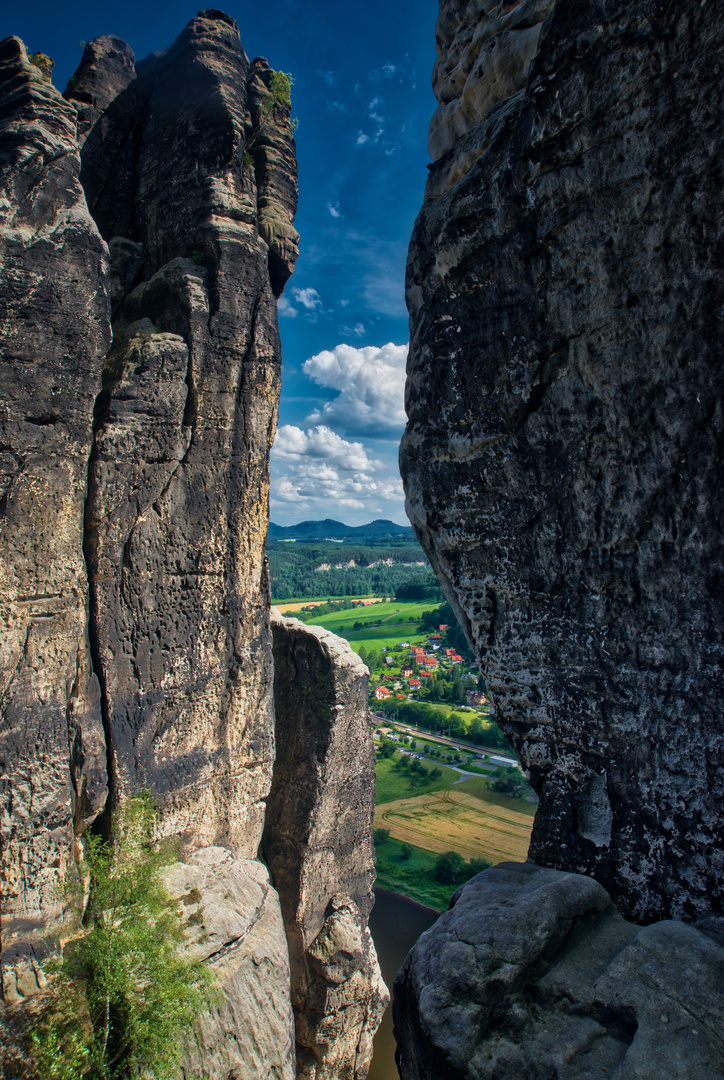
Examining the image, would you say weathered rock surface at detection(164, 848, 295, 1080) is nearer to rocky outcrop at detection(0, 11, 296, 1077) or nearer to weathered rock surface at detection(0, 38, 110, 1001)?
rocky outcrop at detection(0, 11, 296, 1077)

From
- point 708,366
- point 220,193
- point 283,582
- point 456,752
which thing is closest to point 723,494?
point 708,366

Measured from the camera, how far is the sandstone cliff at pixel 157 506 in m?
9.30

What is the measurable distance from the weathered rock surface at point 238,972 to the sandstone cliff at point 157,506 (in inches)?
1.5

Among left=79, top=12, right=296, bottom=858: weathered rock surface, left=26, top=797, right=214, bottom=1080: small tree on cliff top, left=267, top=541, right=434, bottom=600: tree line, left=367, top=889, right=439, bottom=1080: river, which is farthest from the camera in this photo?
left=267, top=541, right=434, bottom=600: tree line

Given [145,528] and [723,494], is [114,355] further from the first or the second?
[723,494]

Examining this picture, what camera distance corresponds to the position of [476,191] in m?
4.90

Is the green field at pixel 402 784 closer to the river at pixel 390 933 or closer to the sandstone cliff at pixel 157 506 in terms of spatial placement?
the river at pixel 390 933

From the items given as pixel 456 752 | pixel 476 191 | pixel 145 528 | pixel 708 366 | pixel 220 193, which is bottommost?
pixel 456 752

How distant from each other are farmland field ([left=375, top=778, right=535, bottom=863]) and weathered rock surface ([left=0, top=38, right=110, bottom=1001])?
91.0ft

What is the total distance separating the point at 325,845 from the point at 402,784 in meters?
31.8

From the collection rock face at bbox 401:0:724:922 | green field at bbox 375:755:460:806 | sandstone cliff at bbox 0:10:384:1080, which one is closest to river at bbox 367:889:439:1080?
sandstone cliff at bbox 0:10:384:1080

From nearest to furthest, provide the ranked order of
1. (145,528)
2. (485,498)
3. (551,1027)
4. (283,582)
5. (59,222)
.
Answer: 1. (551,1027)
2. (485,498)
3. (59,222)
4. (145,528)
5. (283,582)

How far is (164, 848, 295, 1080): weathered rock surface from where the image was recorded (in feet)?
28.1

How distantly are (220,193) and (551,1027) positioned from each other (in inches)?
570
